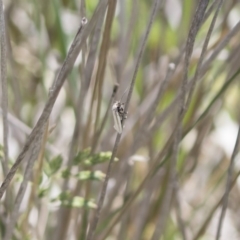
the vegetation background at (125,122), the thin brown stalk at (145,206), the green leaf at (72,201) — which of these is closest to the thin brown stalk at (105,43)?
the vegetation background at (125,122)

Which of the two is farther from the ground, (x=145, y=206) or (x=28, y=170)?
(x=145, y=206)

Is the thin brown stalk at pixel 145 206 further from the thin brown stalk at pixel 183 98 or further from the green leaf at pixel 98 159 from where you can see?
the green leaf at pixel 98 159

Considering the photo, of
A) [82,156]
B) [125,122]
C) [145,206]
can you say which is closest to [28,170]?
[82,156]

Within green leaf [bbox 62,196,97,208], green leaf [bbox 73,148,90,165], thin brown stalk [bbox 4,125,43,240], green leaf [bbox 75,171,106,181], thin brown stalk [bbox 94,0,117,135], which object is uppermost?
thin brown stalk [bbox 94,0,117,135]

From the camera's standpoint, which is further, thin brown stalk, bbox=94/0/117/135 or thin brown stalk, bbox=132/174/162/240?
thin brown stalk, bbox=132/174/162/240

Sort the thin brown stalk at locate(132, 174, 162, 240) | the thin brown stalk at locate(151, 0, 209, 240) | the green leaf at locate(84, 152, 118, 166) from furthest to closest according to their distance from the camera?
the thin brown stalk at locate(132, 174, 162, 240) < the green leaf at locate(84, 152, 118, 166) < the thin brown stalk at locate(151, 0, 209, 240)

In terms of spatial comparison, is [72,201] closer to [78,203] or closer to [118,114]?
[78,203]

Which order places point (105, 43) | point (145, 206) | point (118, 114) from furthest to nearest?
point (145, 206)
point (105, 43)
point (118, 114)

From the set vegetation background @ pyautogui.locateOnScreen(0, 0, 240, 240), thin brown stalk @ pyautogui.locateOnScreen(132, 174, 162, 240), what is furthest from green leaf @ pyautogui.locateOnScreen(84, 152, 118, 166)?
thin brown stalk @ pyautogui.locateOnScreen(132, 174, 162, 240)

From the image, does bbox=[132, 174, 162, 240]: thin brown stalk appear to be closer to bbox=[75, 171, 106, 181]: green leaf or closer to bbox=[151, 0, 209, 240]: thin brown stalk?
bbox=[151, 0, 209, 240]: thin brown stalk
